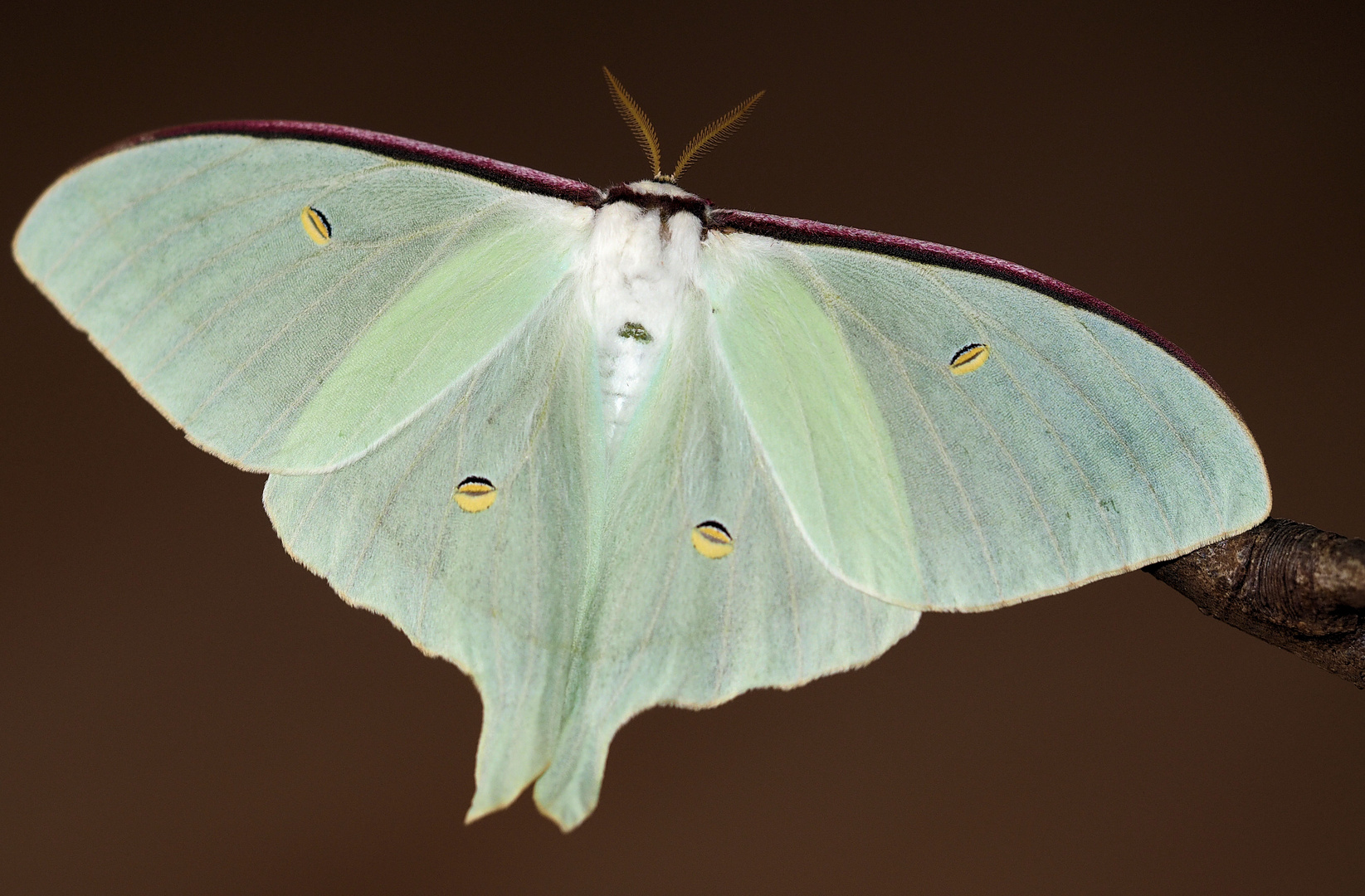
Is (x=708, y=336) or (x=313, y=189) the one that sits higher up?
(x=313, y=189)

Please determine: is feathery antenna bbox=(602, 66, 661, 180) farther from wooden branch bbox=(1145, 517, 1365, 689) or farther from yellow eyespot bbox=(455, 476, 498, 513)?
wooden branch bbox=(1145, 517, 1365, 689)

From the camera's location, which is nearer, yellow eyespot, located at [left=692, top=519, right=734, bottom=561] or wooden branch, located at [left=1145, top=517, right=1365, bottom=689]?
wooden branch, located at [left=1145, top=517, right=1365, bottom=689]

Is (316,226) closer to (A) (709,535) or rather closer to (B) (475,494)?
(B) (475,494)

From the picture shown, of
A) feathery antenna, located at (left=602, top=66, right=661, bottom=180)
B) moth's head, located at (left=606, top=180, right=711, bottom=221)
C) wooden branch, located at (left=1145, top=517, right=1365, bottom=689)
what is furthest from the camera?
feathery antenna, located at (left=602, top=66, right=661, bottom=180)

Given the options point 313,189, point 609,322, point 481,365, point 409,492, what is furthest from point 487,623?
point 313,189

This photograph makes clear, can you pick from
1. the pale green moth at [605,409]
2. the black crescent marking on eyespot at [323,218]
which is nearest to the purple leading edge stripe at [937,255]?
the pale green moth at [605,409]

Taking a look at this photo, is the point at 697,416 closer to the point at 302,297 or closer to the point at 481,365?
the point at 481,365

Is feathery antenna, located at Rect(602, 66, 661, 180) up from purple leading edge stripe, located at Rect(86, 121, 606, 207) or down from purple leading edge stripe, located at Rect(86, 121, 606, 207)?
up

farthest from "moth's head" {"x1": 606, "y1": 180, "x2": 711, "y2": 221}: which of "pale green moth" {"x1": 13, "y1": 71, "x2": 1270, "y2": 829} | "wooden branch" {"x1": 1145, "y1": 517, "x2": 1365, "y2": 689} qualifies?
"wooden branch" {"x1": 1145, "y1": 517, "x2": 1365, "y2": 689}
